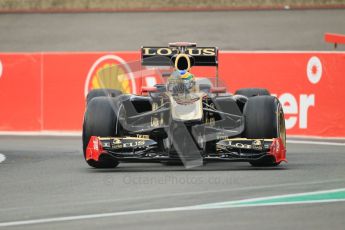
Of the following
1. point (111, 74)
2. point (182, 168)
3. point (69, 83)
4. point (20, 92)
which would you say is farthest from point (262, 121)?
point (20, 92)

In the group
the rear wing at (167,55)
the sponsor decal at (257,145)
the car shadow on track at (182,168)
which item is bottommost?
the car shadow on track at (182,168)

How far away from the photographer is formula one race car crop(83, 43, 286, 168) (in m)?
14.8

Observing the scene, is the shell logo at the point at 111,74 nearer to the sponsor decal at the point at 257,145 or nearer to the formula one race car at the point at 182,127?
the formula one race car at the point at 182,127

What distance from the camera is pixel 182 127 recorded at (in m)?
14.8

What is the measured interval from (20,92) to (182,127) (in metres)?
9.72

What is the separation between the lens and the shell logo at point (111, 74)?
74.3 ft

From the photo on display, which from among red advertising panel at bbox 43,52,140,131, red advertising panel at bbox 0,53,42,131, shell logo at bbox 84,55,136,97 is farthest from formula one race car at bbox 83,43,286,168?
red advertising panel at bbox 0,53,42,131

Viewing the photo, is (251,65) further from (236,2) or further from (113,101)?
(236,2)

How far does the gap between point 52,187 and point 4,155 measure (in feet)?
17.0

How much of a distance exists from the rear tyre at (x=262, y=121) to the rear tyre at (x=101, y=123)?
1802mm

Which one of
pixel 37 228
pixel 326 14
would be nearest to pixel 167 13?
pixel 326 14

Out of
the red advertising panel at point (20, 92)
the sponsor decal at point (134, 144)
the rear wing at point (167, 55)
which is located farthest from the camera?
the red advertising panel at point (20, 92)

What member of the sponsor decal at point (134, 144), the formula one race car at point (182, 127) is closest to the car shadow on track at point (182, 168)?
Result: the formula one race car at point (182, 127)

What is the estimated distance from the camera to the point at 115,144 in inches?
582
